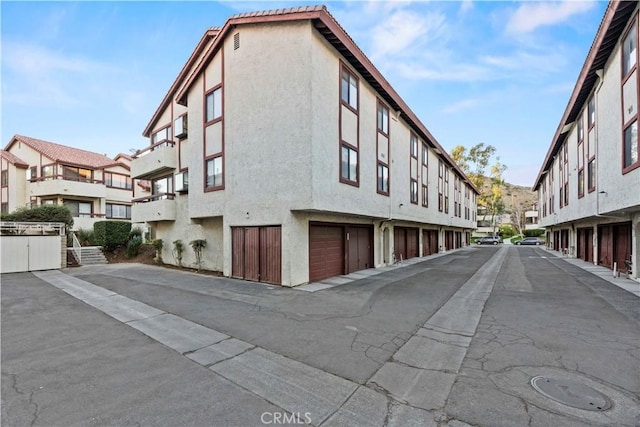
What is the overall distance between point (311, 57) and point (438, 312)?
9.33 metres

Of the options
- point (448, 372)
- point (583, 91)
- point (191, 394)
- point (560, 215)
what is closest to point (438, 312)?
point (448, 372)

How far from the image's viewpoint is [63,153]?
2764 cm

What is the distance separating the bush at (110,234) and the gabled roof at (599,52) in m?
27.9

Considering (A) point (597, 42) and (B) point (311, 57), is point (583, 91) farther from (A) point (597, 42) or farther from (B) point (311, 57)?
(B) point (311, 57)

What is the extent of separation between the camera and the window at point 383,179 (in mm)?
15367

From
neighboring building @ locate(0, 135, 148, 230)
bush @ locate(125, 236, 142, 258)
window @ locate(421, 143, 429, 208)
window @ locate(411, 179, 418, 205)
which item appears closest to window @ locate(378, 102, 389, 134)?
window @ locate(411, 179, 418, 205)

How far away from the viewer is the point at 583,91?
593 inches

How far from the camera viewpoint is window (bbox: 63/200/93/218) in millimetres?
26441

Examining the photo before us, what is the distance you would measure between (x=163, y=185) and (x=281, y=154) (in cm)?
1173

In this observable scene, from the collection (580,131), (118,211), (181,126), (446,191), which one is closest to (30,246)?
(181,126)

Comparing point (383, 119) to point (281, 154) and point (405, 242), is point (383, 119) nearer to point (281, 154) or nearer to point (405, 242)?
point (281, 154)

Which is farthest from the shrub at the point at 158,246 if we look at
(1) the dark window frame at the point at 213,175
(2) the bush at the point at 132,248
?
(1) the dark window frame at the point at 213,175

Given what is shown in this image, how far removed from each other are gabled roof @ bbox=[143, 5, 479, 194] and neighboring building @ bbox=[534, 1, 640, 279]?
8.35 metres

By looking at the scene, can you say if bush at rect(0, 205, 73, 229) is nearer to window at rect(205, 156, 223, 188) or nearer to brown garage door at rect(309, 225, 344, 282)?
window at rect(205, 156, 223, 188)
